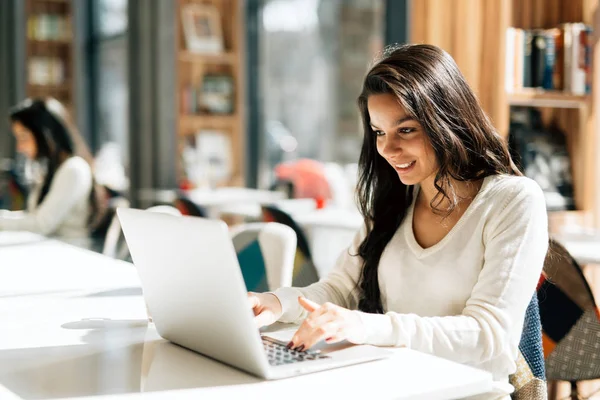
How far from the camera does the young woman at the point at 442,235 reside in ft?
5.04

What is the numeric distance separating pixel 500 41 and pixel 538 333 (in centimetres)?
253

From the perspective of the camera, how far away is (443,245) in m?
1.72

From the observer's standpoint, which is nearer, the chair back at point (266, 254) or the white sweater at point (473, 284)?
the white sweater at point (473, 284)

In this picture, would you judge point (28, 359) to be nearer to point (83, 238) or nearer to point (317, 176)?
point (83, 238)

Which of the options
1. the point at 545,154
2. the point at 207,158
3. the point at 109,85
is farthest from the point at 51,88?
the point at 545,154

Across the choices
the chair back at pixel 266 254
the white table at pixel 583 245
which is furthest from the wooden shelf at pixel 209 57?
the chair back at pixel 266 254

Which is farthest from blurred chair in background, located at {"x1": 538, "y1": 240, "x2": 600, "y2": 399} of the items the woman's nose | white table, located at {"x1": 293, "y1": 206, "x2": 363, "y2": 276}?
white table, located at {"x1": 293, "y1": 206, "x2": 363, "y2": 276}

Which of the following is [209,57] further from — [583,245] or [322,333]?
[322,333]

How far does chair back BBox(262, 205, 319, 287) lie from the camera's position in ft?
8.56

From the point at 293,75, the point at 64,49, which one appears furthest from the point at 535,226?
the point at 64,49

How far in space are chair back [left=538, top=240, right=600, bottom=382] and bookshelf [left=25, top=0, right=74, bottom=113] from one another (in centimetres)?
812

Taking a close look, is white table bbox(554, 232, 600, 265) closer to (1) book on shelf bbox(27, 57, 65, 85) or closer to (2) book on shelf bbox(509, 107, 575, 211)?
(2) book on shelf bbox(509, 107, 575, 211)

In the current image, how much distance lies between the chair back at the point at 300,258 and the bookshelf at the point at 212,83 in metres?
3.12

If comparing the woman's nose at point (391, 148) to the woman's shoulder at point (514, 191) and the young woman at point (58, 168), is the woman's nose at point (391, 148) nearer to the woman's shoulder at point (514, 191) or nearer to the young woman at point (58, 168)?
the woman's shoulder at point (514, 191)
